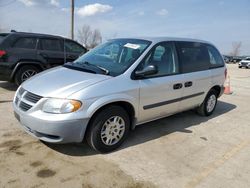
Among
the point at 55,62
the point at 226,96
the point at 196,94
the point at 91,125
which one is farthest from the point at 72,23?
the point at 91,125

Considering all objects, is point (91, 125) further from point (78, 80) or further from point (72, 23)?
point (72, 23)

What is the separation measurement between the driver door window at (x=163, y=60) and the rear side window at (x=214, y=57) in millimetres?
1498

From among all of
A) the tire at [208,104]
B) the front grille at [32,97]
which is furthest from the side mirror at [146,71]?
the tire at [208,104]

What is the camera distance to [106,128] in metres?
3.63

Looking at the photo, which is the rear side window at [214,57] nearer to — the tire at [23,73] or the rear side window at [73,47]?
the rear side window at [73,47]

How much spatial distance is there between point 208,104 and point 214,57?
1.10m

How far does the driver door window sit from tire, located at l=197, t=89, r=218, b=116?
60.3 inches

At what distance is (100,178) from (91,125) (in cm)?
73

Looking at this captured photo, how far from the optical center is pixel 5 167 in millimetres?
3180

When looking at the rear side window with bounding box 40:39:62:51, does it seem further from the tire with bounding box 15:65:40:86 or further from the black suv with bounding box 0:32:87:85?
the tire with bounding box 15:65:40:86

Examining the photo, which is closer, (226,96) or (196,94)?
(196,94)

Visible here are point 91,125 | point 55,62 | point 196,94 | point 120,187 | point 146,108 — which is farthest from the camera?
point 55,62

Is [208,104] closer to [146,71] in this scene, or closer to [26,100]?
[146,71]

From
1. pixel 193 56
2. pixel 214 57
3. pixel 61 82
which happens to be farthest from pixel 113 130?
pixel 214 57
